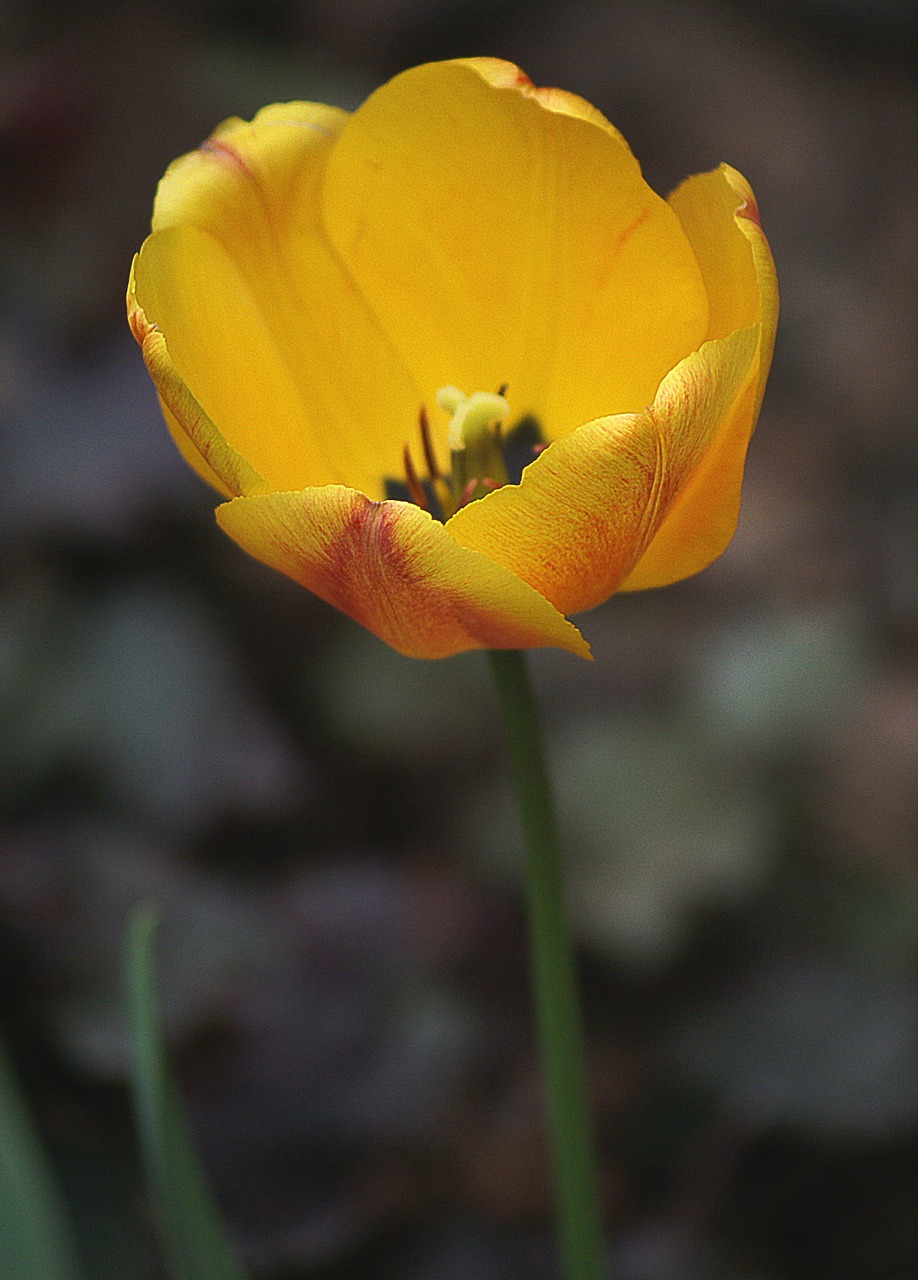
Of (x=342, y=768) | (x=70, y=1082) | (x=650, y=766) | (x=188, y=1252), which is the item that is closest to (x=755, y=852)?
(x=650, y=766)

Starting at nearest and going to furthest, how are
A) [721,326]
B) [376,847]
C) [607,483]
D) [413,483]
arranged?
[607,483]
[721,326]
[413,483]
[376,847]

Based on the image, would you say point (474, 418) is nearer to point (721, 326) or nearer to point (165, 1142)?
point (721, 326)

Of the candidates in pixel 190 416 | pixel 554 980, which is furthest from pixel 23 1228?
pixel 190 416

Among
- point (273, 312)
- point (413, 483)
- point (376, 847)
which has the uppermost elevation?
point (273, 312)

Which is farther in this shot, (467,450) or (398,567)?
(467,450)

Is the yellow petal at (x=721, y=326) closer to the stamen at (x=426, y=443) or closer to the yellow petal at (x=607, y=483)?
the yellow petal at (x=607, y=483)

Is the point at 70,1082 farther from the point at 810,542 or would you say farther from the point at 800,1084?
the point at 810,542
